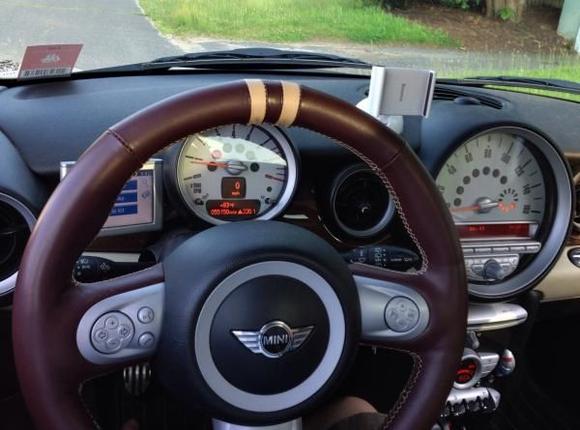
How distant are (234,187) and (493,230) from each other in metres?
0.83

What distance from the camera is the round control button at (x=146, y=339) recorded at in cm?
116

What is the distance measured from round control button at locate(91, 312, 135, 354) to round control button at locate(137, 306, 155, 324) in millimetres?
17

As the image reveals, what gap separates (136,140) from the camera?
1.06 meters

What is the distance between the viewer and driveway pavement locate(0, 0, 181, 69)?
1890 millimetres

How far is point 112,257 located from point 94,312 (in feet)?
1.98

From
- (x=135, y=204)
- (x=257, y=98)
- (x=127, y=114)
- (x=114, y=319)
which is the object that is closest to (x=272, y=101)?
(x=257, y=98)

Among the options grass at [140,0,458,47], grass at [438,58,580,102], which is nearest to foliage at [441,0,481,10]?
grass at [438,58,580,102]

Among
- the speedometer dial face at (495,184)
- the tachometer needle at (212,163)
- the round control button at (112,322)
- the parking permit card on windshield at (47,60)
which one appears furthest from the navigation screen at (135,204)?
the speedometer dial face at (495,184)

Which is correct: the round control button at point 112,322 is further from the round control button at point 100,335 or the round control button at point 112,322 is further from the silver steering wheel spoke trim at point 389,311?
the silver steering wheel spoke trim at point 389,311

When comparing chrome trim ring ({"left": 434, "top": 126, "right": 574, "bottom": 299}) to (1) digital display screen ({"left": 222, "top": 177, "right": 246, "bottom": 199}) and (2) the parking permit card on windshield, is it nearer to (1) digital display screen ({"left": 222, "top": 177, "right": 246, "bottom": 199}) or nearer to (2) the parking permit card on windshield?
(1) digital display screen ({"left": 222, "top": 177, "right": 246, "bottom": 199})

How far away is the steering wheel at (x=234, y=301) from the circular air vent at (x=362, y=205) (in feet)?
2.11

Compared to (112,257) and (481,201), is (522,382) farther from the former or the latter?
(112,257)

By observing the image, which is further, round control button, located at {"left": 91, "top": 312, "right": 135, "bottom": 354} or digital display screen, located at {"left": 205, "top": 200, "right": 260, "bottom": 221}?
digital display screen, located at {"left": 205, "top": 200, "right": 260, "bottom": 221}

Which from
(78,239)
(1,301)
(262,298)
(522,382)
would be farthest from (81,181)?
(522,382)
